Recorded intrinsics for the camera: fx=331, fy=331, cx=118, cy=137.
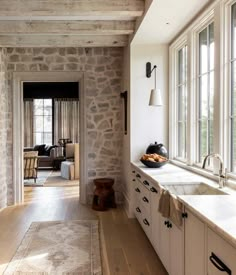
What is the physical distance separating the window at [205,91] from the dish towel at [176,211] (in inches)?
51.8

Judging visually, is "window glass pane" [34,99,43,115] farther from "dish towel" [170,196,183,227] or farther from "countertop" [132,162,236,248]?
"dish towel" [170,196,183,227]

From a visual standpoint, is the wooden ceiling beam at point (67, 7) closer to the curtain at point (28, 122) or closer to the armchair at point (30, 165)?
the armchair at point (30, 165)

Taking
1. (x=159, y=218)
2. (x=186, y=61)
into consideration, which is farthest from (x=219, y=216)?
(x=186, y=61)

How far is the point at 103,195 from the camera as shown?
559 cm

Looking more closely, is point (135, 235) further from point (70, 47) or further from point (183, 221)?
point (70, 47)

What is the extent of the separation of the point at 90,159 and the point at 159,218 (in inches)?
118

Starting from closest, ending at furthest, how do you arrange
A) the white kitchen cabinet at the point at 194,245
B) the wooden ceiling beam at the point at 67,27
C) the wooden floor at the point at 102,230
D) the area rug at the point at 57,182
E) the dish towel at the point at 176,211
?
the white kitchen cabinet at the point at 194,245 → the dish towel at the point at 176,211 → the wooden floor at the point at 102,230 → the wooden ceiling beam at the point at 67,27 → the area rug at the point at 57,182

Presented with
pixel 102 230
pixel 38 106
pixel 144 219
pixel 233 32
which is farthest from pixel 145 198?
pixel 38 106

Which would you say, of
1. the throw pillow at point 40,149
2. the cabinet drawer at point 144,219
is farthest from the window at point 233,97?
the throw pillow at point 40,149

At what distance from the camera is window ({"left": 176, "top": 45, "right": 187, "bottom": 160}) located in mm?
4613

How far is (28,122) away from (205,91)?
10.1m

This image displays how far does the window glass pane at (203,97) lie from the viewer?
3812mm

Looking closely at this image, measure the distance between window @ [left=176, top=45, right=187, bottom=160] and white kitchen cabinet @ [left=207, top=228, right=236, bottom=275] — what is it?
111 inches

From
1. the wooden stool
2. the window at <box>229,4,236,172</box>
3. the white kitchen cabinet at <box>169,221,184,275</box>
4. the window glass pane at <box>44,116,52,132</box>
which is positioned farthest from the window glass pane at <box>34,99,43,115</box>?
the white kitchen cabinet at <box>169,221,184,275</box>
